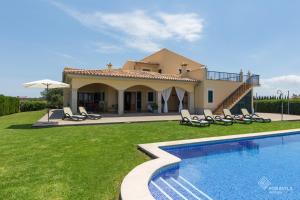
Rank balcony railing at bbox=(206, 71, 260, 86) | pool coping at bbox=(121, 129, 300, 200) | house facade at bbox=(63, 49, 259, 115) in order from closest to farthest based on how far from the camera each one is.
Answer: pool coping at bbox=(121, 129, 300, 200)
house facade at bbox=(63, 49, 259, 115)
balcony railing at bbox=(206, 71, 260, 86)

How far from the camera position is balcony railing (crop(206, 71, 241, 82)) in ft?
81.7

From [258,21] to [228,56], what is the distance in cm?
593

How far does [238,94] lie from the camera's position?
25.7 m

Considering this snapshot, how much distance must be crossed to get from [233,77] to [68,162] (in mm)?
23859

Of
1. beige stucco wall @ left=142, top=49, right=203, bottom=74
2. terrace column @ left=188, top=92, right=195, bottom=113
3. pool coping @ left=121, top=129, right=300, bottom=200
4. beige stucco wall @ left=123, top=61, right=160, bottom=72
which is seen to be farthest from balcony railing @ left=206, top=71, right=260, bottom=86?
pool coping @ left=121, top=129, right=300, bottom=200

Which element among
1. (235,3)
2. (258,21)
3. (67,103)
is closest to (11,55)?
(67,103)

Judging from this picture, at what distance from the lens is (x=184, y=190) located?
18.0 ft

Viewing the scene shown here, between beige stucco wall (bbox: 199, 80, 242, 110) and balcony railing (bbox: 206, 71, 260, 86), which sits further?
balcony railing (bbox: 206, 71, 260, 86)

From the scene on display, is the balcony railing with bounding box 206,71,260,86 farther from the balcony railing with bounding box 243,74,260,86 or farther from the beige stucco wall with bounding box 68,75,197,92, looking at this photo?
the beige stucco wall with bounding box 68,75,197,92

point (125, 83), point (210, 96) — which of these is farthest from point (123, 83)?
point (210, 96)

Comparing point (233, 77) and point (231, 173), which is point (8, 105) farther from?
point (231, 173)

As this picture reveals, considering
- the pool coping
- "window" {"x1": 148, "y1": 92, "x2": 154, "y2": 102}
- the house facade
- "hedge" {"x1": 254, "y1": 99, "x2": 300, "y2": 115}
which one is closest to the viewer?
the pool coping

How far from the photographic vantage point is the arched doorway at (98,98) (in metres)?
25.0

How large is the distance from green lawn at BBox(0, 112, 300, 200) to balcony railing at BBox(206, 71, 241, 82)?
14.8 metres
